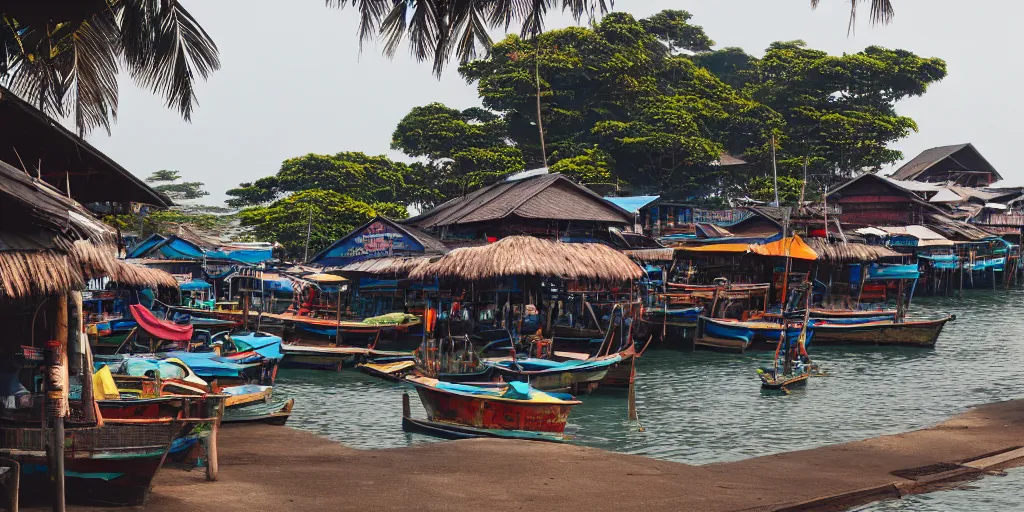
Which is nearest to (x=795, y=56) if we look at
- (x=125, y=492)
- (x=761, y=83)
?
(x=761, y=83)

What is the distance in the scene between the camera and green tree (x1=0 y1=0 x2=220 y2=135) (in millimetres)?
10539

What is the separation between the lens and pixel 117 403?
10.5 metres

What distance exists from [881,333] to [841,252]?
18.2 feet

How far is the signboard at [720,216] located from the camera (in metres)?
46.7

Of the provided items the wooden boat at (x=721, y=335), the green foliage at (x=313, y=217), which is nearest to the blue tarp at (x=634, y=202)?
the wooden boat at (x=721, y=335)

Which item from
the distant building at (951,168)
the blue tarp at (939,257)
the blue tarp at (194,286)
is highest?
the distant building at (951,168)

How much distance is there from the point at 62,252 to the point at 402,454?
6.37 metres

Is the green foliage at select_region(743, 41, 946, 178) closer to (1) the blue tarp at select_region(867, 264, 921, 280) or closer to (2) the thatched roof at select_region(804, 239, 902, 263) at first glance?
(1) the blue tarp at select_region(867, 264, 921, 280)

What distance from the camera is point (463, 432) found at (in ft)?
49.3

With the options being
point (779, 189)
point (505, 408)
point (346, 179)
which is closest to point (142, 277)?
point (505, 408)

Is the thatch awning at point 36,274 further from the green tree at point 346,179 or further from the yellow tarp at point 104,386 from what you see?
the green tree at point 346,179

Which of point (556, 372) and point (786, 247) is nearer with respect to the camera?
point (556, 372)

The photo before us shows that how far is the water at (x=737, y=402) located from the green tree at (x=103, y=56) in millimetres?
6947

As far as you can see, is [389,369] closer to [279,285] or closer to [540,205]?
[540,205]
